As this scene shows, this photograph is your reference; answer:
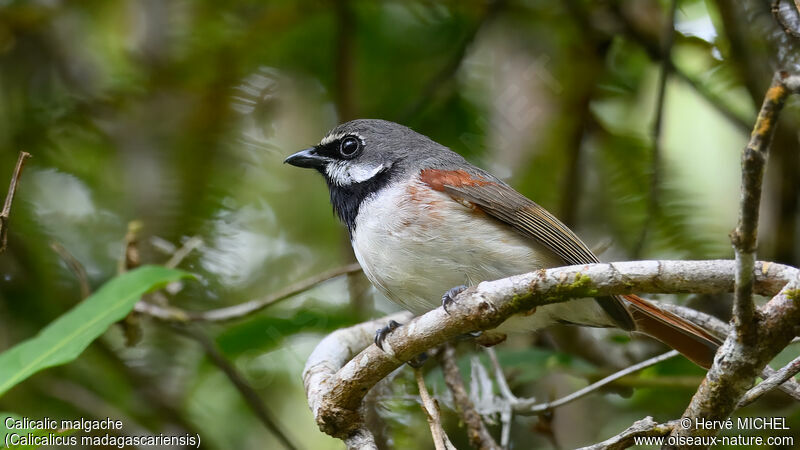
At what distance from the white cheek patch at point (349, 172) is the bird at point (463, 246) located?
0.18 feet

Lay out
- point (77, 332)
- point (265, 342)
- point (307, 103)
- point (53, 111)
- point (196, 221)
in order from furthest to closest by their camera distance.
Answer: point (307, 103)
point (53, 111)
point (196, 221)
point (265, 342)
point (77, 332)

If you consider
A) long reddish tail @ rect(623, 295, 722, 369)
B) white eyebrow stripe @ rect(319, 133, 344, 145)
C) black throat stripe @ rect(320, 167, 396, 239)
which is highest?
white eyebrow stripe @ rect(319, 133, 344, 145)

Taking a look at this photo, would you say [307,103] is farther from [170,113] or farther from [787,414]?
[787,414]

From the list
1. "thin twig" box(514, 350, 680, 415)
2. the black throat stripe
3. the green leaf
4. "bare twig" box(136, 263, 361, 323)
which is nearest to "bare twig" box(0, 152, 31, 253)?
the green leaf

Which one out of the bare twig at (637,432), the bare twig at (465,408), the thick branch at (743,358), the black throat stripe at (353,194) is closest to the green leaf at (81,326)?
the black throat stripe at (353,194)

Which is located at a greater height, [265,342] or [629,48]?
[629,48]

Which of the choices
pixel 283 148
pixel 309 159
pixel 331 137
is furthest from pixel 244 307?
pixel 283 148

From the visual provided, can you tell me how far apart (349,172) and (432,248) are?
751 millimetres

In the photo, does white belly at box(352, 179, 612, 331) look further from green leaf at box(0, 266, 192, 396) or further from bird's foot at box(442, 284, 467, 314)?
green leaf at box(0, 266, 192, 396)

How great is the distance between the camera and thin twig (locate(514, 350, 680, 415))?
3230 mm

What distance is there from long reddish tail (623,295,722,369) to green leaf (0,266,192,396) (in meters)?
1.80

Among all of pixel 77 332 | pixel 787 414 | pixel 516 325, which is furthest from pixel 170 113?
pixel 787 414

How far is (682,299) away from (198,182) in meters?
2.85

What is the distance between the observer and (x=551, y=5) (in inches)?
197
